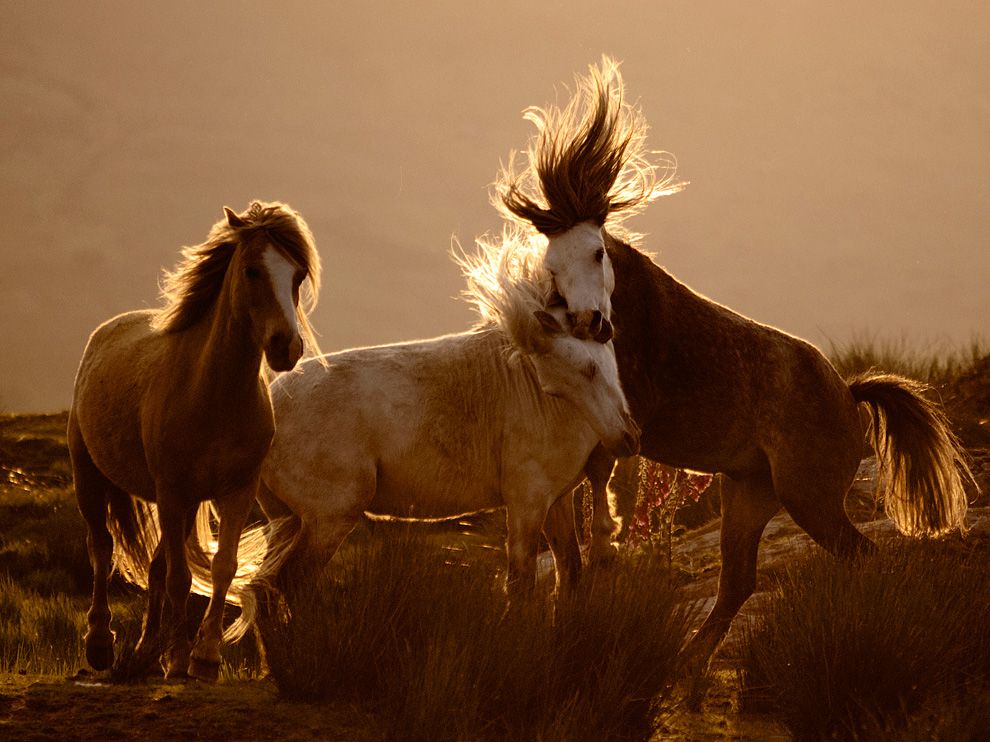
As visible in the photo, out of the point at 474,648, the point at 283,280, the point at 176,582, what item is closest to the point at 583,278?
the point at 283,280

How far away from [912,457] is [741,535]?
3.84 ft

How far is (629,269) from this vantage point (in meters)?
5.99

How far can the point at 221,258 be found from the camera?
5.27 m

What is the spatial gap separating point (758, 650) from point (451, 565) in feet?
4.91

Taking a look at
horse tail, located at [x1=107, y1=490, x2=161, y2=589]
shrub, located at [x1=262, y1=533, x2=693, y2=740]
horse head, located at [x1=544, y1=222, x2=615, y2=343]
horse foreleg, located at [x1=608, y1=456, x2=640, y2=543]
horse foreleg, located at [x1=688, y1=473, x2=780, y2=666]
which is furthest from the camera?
horse foreleg, located at [x1=608, y1=456, x2=640, y2=543]

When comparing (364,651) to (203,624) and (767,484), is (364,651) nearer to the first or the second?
(203,624)

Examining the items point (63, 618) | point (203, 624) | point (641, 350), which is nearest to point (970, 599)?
point (641, 350)

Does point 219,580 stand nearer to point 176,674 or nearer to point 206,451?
point 176,674

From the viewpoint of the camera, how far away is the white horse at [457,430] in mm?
5414

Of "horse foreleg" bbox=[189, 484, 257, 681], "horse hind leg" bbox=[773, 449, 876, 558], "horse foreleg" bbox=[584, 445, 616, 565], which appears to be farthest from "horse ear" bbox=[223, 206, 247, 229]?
"horse hind leg" bbox=[773, 449, 876, 558]

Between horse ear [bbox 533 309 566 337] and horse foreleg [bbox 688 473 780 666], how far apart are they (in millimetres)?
1845

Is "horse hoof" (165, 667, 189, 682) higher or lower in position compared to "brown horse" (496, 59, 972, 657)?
lower

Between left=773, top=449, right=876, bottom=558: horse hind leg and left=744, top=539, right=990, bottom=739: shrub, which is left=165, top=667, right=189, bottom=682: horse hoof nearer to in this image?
left=744, top=539, right=990, bottom=739: shrub

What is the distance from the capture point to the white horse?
5414mm
